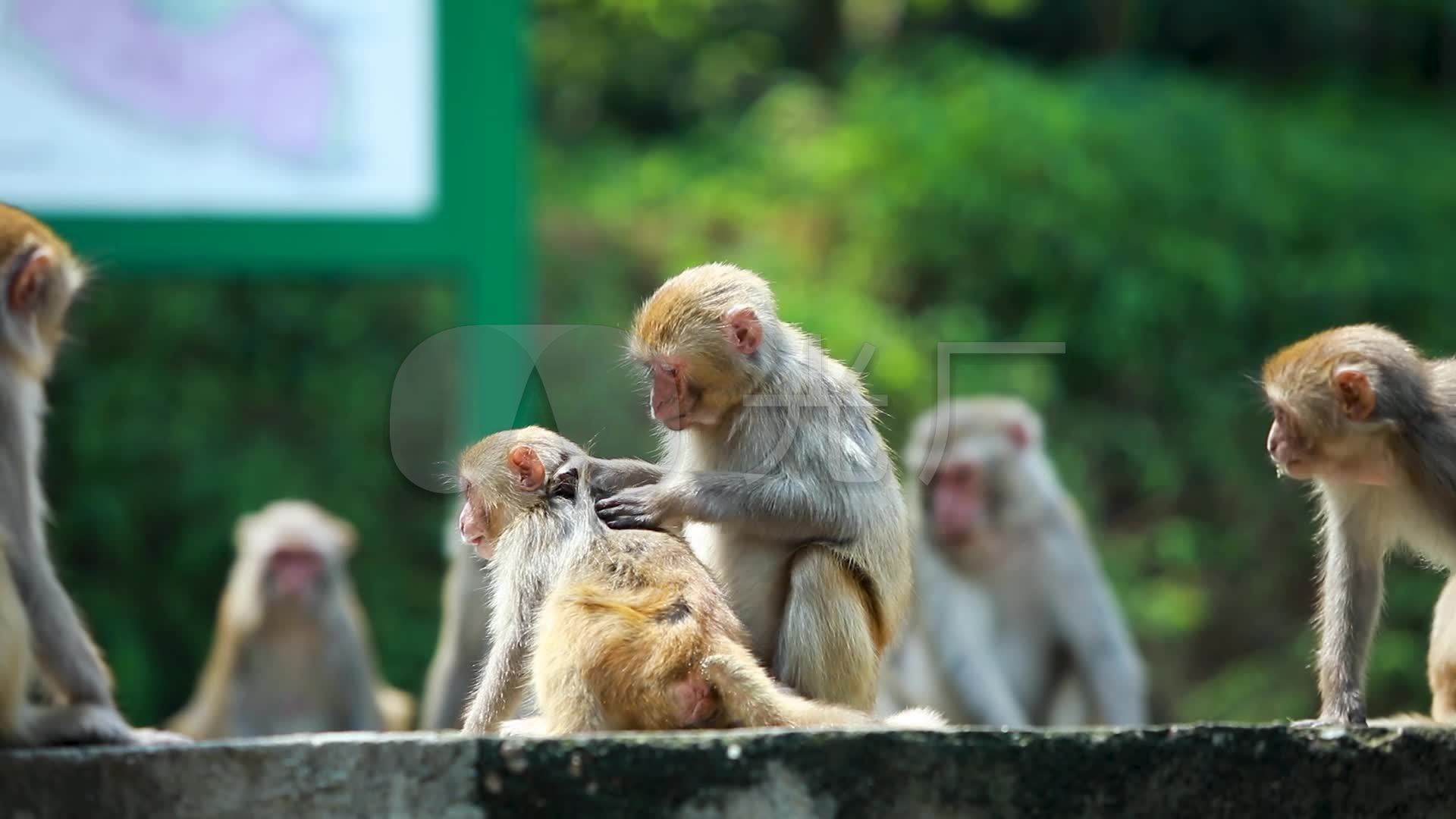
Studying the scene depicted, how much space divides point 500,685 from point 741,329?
0.88m

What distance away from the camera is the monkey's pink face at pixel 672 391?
3582 mm

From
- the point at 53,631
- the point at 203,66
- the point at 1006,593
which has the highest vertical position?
the point at 203,66

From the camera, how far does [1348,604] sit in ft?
12.1

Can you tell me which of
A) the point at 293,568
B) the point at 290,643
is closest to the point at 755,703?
the point at 293,568

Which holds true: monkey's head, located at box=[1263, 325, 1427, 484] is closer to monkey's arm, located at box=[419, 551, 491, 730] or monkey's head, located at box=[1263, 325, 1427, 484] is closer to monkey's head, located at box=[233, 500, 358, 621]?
monkey's arm, located at box=[419, 551, 491, 730]

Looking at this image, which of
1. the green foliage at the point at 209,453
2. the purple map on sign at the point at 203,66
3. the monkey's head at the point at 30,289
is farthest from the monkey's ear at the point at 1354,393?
the green foliage at the point at 209,453

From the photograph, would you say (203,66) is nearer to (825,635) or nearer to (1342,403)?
(825,635)

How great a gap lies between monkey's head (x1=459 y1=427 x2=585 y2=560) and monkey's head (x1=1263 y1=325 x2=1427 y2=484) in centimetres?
153

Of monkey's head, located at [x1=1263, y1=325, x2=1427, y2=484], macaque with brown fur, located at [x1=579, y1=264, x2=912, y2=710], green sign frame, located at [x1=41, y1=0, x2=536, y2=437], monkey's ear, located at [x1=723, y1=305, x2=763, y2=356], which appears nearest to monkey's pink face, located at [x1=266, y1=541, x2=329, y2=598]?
green sign frame, located at [x1=41, y1=0, x2=536, y2=437]

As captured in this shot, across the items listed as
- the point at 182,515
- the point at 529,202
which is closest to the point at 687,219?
the point at 529,202

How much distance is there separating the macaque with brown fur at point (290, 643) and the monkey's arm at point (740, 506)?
15.6 ft

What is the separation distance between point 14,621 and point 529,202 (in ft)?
28.3

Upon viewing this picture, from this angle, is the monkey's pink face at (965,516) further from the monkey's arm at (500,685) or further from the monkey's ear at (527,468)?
the monkey's arm at (500,685)

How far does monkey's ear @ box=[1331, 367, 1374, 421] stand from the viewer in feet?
11.8
